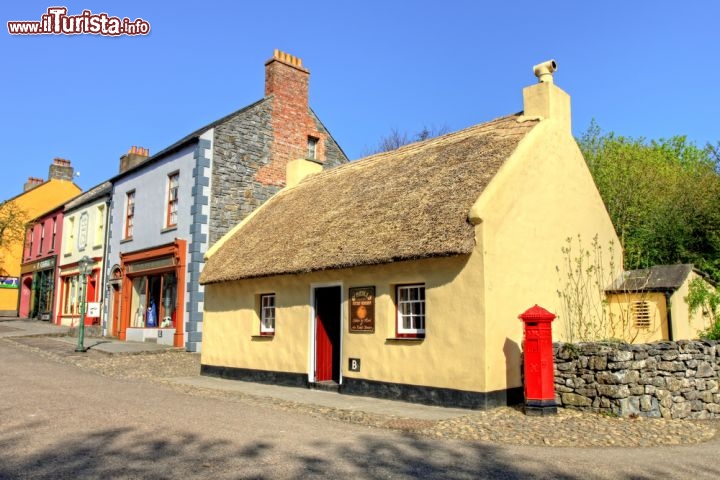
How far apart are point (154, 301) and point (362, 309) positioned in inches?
509

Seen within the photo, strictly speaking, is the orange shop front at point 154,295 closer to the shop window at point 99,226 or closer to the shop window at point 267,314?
the shop window at point 99,226

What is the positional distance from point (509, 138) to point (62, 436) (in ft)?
30.7

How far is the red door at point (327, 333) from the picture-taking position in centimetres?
1258

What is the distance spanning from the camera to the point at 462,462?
251 inches

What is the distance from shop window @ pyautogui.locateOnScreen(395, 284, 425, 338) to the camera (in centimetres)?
1070

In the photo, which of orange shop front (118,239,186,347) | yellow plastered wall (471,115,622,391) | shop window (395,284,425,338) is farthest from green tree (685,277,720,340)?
orange shop front (118,239,186,347)

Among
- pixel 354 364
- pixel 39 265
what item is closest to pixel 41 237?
pixel 39 265

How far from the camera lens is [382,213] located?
11836mm

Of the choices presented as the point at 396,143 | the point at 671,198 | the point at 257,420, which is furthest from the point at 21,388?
the point at 396,143

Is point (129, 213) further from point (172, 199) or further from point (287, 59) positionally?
point (287, 59)

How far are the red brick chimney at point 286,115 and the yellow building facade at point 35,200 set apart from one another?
81.3 feet

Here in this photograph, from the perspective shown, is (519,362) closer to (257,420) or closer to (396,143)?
(257,420)

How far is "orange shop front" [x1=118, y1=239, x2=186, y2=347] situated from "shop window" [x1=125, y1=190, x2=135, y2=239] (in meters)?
1.00

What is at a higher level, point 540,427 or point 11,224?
point 11,224
